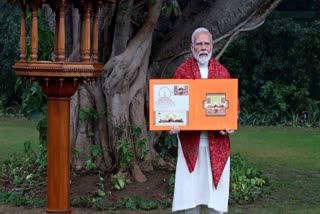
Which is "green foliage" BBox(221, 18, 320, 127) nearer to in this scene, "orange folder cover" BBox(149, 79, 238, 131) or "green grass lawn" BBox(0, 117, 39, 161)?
"green grass lawn" BBox(0, 117, 39, 161)

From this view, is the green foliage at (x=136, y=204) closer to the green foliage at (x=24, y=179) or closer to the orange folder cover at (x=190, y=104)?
the green foliage at (x=24, y=179)

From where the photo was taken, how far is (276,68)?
62.3ft

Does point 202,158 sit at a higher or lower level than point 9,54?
lower

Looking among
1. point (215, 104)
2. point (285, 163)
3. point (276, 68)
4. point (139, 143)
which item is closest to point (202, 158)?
point (215, 104)

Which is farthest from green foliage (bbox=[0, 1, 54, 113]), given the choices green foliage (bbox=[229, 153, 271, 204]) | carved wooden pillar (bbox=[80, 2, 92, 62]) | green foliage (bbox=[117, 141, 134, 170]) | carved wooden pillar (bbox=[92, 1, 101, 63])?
carved wooden pillar (bbox=[80, 2, 92, 62])

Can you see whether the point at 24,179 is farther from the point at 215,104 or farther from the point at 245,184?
the point at 215,104

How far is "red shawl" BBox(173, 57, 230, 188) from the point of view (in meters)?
6.68

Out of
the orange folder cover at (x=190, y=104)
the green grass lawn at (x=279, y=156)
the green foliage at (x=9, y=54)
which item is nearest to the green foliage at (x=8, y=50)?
the green foliage at (x=9, y=54)

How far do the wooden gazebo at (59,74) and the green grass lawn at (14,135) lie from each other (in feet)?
20.5

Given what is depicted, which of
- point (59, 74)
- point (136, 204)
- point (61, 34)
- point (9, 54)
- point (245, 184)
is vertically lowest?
point (136, 204)

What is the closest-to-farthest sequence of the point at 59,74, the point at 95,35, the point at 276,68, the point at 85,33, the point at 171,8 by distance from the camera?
the point at 59,74, the point at 85,33, the point at 95,35, the point at 171,8, the point at 276,68

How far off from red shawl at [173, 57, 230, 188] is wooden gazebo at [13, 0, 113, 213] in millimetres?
858

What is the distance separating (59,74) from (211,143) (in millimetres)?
1523

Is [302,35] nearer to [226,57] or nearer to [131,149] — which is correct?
[226,57]
